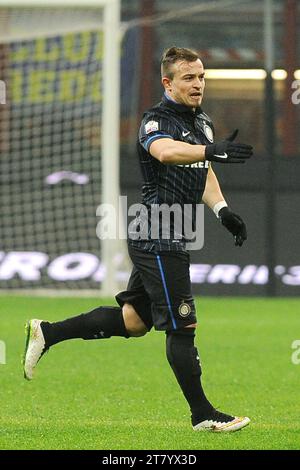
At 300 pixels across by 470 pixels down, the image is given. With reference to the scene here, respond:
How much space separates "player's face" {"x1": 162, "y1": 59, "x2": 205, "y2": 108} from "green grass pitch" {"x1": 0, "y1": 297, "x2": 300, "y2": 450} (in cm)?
154

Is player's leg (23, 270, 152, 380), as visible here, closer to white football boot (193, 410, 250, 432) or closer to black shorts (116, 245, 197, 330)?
black shorts (116, 245, 197, 330)

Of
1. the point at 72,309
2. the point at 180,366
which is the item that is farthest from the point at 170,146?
the point at 72,309

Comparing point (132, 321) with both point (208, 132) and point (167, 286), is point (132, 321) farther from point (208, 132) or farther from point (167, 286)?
point (208, 132)

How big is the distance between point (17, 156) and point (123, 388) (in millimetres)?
7500

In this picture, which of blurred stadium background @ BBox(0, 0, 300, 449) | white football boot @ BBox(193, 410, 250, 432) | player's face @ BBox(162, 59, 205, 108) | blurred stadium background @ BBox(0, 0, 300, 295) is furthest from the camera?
blurred stadium background @ BBox(0, 0, 300, 295)

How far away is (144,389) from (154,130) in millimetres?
2354

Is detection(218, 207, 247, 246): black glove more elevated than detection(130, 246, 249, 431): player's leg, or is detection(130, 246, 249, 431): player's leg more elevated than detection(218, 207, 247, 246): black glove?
detection(218, 207, 247, 246): black glove

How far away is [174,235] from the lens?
6.02 meters

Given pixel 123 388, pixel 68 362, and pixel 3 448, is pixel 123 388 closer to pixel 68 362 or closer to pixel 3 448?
pixel 68 362

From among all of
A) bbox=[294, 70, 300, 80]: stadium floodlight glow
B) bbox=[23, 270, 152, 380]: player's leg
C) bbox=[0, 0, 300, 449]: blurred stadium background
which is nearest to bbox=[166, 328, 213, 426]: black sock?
bbox=[23, 270, 152, 380]: player's leg

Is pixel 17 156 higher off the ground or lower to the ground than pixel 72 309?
higher

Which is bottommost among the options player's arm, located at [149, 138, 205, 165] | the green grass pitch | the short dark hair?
the green grass pitch

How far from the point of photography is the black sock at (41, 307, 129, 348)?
6309 mm
